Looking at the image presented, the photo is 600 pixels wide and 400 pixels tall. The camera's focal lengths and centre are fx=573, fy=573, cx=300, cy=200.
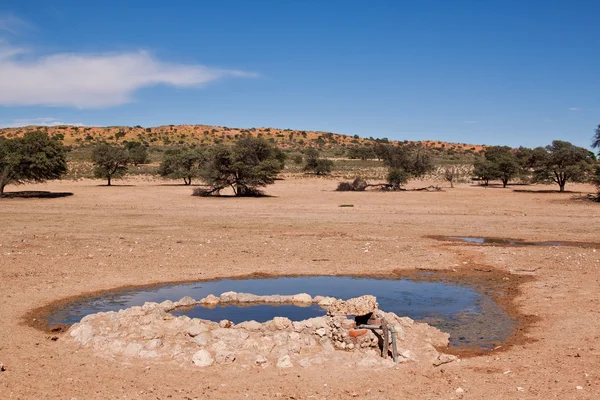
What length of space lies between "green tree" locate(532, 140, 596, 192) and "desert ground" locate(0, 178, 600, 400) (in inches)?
253

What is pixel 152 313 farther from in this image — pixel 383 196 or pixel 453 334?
pixel 383 196

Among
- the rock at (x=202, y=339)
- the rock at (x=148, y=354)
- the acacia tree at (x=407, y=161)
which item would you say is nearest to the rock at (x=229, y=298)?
the rock at (x=202, y=339)

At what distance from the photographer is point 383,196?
41469 millimetres

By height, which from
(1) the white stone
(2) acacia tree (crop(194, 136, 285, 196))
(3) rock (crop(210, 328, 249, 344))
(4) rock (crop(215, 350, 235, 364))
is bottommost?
(4) rock (crop(215, 350, 235, 364))

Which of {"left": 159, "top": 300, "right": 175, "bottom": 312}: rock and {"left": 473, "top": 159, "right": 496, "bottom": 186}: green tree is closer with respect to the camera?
{"left": 159, "top": 300, "right": 175, "bottom": 312}: rock

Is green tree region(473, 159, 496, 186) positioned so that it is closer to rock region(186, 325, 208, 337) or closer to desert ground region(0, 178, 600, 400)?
desert ground region(0, 178, 600, 400)

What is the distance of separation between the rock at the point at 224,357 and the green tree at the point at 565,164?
42711mm

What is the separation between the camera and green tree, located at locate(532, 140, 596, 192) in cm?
4566

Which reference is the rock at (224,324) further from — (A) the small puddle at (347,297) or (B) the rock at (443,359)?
(B) the rock at (443,359)

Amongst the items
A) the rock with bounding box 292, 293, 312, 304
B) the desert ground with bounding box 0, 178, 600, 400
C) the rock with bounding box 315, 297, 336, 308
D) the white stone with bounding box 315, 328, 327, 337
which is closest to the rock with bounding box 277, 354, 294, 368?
the desert ground with bounding box 0, 178, 600, 400

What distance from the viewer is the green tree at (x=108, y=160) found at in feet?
168

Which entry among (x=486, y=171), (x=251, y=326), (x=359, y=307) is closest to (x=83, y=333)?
(x=251, y=326)

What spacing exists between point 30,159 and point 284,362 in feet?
116

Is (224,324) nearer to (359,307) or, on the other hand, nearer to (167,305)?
(167,305)
